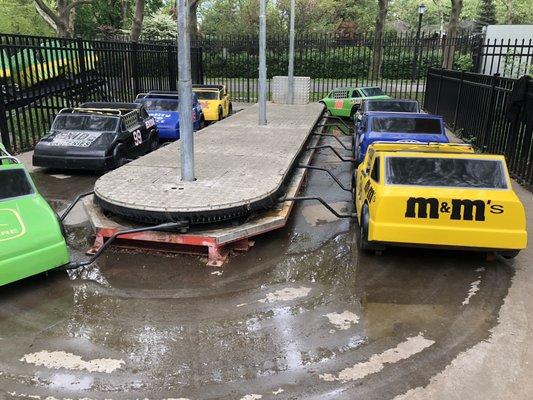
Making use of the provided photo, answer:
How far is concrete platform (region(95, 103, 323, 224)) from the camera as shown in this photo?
6316 mm

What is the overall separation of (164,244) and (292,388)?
3279 mm

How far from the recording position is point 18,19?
32594 mm

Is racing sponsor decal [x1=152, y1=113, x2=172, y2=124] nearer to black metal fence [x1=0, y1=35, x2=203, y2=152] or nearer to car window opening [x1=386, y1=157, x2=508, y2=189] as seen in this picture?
black metal fence [x1=0, y1=35, x2=203, y2=152]

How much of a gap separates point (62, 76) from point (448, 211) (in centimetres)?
1212

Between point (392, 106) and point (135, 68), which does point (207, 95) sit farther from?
point (392, 106)

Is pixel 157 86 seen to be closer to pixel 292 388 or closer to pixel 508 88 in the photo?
pixel 508 88

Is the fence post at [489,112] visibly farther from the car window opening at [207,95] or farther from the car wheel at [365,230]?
the car window opening at [207,95]

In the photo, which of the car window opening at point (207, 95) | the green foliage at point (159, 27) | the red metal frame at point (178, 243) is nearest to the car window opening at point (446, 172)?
the red metal frame at point (178, 243)

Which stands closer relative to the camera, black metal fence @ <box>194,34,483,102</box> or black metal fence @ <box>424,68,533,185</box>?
black metal fence @ <box>424,68,533,185</box>

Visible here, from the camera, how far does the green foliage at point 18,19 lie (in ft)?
103

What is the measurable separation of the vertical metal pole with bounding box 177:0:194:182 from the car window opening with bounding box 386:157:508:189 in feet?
9.82

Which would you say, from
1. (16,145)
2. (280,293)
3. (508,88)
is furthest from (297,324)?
(16,145)

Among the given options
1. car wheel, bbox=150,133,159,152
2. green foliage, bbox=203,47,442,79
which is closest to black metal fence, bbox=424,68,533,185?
car wheel, bbox=150,133,159,152

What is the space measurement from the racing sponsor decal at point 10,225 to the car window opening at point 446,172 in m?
4.38
